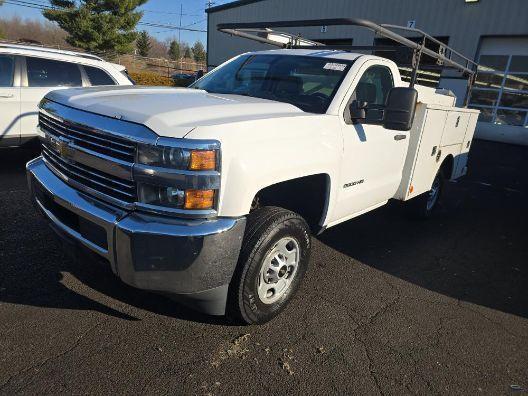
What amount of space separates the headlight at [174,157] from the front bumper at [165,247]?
0.30 m

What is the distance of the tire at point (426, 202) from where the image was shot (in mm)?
5395

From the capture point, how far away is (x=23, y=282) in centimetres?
310

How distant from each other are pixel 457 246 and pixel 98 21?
36886 millimetres

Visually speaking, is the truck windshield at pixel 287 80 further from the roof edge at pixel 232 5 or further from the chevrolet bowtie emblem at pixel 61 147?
the roof edge at pixel 232 5

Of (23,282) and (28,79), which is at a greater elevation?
(28,79)

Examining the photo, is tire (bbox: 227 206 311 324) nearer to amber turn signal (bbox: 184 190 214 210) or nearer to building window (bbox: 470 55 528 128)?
amber turn signal (bbox: 184 190 214 210)

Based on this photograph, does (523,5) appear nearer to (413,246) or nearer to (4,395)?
(413,246)

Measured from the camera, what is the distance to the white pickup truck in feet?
7.24

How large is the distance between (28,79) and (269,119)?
5028mm

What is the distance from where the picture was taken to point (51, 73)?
614cm

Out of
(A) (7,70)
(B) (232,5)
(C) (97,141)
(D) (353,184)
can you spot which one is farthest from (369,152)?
(B) (232,5)

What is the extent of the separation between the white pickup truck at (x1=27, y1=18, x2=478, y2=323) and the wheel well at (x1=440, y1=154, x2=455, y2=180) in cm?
211

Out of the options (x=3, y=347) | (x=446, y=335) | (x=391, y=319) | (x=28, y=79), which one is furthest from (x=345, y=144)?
(x=28, y=79)

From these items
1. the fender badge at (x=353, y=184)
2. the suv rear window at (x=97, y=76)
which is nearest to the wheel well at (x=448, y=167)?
the fender badge at (x=353, y=184)
